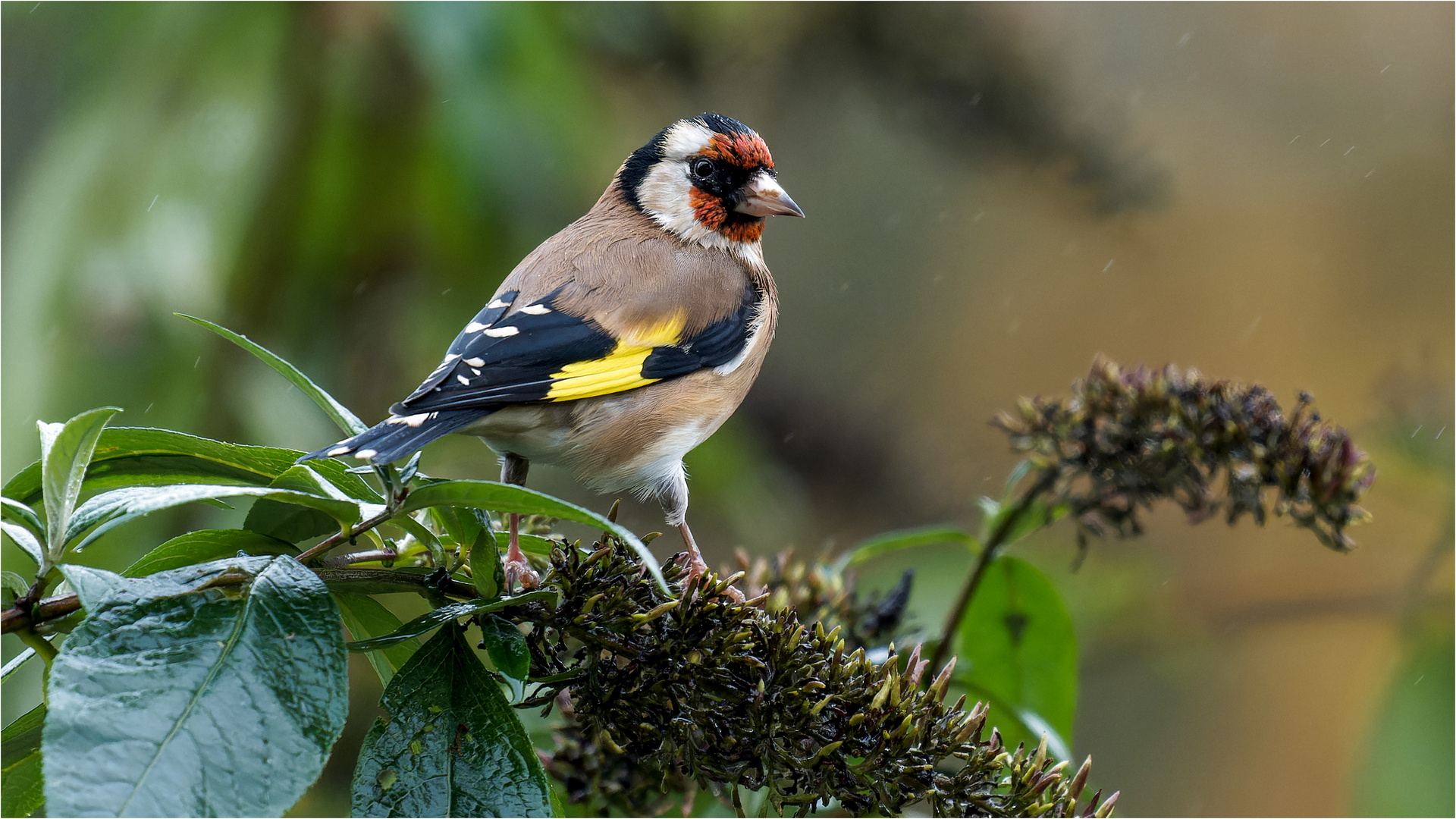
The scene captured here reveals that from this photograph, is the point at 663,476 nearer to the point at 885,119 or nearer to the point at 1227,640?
the point at 1227,640

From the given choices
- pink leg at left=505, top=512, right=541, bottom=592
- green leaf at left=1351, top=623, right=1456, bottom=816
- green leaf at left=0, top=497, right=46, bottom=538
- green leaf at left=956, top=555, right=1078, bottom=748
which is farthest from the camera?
green leaf at left=1351, top=623, right=1456, bottom=816

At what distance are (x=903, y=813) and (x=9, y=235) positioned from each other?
12.2 feet

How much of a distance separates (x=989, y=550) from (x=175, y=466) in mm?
1442

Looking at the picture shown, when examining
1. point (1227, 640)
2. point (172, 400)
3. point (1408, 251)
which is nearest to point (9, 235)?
point (172, 400)

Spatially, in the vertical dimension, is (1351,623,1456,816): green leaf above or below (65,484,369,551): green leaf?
above

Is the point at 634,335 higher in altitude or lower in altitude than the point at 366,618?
higher

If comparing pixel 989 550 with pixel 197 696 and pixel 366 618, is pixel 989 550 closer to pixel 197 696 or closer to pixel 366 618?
pixel 366 618

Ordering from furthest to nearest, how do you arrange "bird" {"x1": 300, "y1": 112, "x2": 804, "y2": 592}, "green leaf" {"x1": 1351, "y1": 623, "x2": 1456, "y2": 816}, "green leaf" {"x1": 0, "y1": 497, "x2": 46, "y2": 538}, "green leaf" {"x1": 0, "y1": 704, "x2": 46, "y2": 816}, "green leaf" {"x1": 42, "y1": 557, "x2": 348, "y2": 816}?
"green leaf" {"x1": 1351, "y1": 623, "x2": 1456, "y2": 816}
"bird" {"x1": 300, "y1": 112, "x2": 804, "y2": 592}
"green leaf" {"x1": 0, "y1": 704, "x2": 46, "y2": 816}
"green leaf" {"x1": 0, "y1": 497, "x2": 46, "y2": 538}
"green leaf" {"x1": 42, "y1": 557, "x2": 348, "y2": 816}

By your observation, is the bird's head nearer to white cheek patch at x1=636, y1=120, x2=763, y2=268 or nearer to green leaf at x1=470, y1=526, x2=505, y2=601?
white cheek patch at x1=636, y1=120, x2=763, y2=268

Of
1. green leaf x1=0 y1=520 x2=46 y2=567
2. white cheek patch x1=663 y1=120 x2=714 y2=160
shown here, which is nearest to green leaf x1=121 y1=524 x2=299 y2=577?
green leaf x1=0 y1=520 x2=46 y2=567

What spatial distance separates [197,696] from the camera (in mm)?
1037

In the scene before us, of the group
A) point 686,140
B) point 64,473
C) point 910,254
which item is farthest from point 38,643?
point 910,254

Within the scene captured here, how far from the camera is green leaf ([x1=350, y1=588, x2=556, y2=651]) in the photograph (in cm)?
118

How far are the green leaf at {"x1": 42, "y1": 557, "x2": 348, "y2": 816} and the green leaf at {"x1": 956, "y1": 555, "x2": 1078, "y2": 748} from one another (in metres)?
1.43
